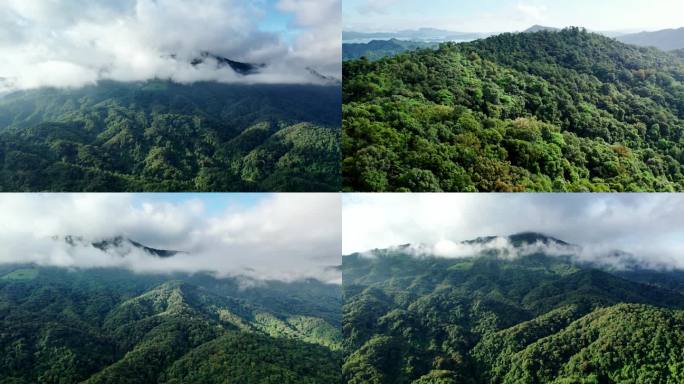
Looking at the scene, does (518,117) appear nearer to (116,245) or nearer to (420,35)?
(420,35)

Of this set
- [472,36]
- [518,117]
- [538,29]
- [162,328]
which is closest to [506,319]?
[518,117]

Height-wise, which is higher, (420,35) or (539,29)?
(539,29)

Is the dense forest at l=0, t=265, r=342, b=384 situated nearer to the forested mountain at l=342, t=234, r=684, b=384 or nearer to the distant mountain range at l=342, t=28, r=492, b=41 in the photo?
the forested mountain at l=342, t=234, r=684, b=384

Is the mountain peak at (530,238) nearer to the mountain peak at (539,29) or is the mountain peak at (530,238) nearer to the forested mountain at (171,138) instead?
the forested mountain at (171,138)

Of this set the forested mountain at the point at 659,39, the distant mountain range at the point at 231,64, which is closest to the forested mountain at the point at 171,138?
the distant mountain range at the point at 231,64

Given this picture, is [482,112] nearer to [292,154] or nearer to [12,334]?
[292,154]

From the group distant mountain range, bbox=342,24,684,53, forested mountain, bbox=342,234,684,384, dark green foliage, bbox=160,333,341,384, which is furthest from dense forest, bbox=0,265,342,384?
distant mountain range, bbox=342,24,684,53
